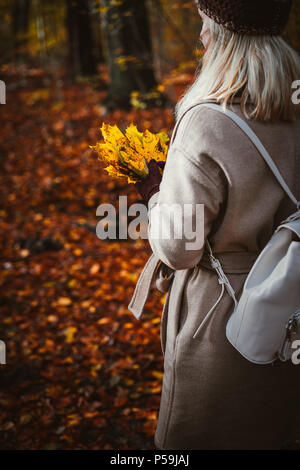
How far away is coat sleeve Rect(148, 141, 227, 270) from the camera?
1382 millimetres

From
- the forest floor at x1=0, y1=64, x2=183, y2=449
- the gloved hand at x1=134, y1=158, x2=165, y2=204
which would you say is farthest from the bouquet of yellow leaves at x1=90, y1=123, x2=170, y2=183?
the forest floor at x1=0, y1=64, x2=183, y2=449

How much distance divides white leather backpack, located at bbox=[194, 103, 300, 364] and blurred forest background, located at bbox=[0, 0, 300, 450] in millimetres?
970

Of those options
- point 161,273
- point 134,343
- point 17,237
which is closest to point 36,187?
point 17,237

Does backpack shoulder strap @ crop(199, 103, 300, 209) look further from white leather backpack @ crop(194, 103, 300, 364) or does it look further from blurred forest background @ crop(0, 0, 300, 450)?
blurred forest background @ crop(0, 0, 300, 450)

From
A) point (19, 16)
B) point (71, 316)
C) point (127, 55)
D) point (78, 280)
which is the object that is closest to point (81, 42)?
point (19, 16)

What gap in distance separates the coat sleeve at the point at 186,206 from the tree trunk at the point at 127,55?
4552 millimetres

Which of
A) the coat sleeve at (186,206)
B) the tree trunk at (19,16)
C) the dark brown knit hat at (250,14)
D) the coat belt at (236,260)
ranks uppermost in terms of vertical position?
the tree trunk at (19,16)

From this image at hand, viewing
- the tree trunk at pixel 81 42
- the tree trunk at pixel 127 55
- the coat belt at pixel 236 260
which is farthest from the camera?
the tree trunk at pixel 81 42

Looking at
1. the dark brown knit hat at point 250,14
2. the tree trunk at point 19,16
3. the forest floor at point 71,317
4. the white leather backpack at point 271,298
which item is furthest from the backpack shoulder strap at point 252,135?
the tree trunk at point 19,16

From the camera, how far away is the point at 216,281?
1.62 metres

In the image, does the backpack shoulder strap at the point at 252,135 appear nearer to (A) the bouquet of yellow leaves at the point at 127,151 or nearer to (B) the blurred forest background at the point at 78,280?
(A) the bouquet of yellow leaves at the point at 127,151

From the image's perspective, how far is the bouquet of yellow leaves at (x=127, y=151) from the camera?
169cm

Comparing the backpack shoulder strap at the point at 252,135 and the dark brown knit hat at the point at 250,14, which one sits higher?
the dark brown knit hat at the point at 250,14

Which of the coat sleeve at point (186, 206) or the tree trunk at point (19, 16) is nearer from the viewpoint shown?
the coat sleeve at point (186, 206)
